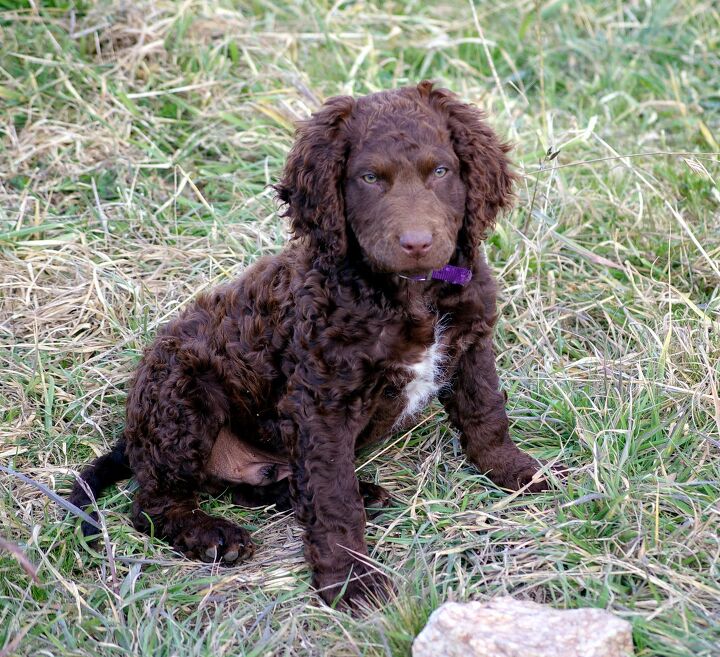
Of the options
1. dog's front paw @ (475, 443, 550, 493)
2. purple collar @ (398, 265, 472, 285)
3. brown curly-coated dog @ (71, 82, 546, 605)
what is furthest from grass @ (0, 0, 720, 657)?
purple collar @ (398, 265, 472, 285)

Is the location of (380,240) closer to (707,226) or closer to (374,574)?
(374,574)

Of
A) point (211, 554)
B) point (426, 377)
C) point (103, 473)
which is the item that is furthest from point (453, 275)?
point (103, 473)

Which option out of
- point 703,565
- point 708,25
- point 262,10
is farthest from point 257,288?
point 708,25

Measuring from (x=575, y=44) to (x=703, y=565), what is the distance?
4430 mm

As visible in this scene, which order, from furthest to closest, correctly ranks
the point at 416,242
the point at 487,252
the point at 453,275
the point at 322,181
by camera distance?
the point at 487,252 < the point at 453,275 < the point at 322,181 < the point at 416,242

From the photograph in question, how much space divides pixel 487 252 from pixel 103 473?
217 cm

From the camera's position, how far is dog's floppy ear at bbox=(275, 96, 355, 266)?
314 cm

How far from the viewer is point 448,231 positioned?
9.93 feet

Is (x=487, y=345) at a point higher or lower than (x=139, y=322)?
higher

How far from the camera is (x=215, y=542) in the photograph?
11.2 ft

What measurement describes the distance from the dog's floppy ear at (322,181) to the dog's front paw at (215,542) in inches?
42.9

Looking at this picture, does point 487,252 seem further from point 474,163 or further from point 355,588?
point 355,588

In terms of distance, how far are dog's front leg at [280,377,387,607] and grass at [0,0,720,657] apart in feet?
0.44

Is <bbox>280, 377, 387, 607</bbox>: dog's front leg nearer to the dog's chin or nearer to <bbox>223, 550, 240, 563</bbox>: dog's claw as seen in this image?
<bbox>223, 550, 240, 563</bbox>: dog's claw
